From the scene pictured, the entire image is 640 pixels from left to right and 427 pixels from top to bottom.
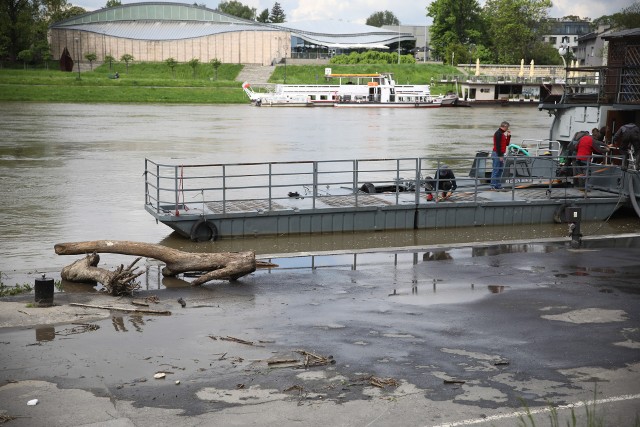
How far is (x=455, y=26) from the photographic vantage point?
433 feet

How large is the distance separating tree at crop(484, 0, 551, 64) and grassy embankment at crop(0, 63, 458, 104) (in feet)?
37.6

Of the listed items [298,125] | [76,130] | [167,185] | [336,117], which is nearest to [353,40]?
[336,117]

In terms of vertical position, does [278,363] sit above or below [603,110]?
below

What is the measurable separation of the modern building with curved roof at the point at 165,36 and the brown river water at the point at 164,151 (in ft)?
143

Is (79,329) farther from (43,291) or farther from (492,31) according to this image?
(492,31)

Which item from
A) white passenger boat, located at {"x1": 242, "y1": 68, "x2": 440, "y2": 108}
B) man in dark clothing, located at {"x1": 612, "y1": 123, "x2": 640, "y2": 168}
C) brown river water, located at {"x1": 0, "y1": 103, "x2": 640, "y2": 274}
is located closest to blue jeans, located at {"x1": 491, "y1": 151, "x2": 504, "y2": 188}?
brown river water, located at {"x1": 0, "y1": 103, "x2": 640, "y2": 274}

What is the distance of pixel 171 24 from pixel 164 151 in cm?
10164

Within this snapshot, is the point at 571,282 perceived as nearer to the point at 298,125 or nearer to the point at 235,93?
the point at 298,125

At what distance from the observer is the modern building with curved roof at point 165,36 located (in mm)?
132375

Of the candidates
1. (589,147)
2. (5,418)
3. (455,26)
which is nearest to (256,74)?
(455,26)

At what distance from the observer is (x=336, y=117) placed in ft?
256

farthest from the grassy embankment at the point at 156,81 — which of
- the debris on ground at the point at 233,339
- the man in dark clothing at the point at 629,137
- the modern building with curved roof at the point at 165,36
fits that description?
the debris on ground at the point at 233,339

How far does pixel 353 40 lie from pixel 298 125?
100825 millimetres

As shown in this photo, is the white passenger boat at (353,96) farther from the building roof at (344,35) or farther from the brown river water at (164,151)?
the building roof at (344,35)
